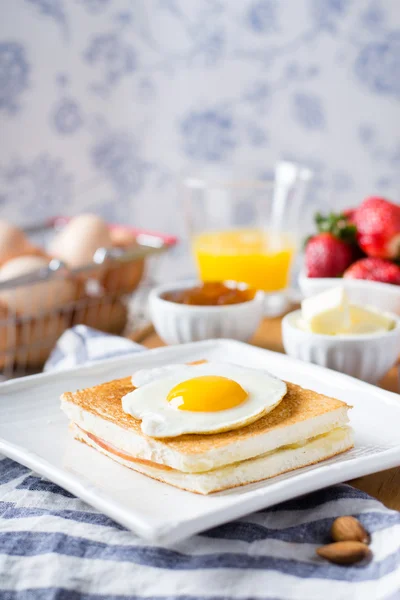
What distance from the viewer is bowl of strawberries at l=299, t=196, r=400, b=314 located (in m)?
1.71

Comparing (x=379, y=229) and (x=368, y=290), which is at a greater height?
(x=379, y=229)

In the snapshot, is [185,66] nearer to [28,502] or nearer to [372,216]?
[372,216]

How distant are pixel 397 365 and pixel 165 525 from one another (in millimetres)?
973

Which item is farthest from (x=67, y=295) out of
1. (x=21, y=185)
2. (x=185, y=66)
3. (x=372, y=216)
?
(x=185, y=66)

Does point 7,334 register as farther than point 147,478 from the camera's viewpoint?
Yes

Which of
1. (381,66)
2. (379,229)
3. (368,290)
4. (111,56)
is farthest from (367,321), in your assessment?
(111,56)

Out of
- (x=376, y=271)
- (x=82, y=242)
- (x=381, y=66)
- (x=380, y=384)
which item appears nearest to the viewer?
(x=380, y=384)

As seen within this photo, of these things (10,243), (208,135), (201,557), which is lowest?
(201,557)

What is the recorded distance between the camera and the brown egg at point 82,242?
198 centimetres

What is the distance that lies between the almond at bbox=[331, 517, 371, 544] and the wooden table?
0.14 m

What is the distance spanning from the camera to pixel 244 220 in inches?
86.3

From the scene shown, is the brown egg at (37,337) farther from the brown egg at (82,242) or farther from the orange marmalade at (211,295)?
the orange marmalade at (211,295)

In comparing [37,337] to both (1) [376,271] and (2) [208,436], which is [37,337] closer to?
(1) [376,271]

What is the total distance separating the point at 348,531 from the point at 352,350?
540 mm
